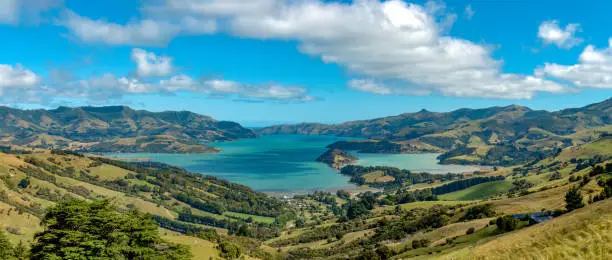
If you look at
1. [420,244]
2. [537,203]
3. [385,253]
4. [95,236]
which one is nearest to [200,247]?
[95,236]

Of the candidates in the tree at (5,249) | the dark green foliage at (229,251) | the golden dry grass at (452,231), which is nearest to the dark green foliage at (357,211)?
the dark green foliage at (229,251)

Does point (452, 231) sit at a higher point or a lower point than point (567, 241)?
lower

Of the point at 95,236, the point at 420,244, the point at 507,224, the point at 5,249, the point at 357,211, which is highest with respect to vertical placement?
the point at 507,224

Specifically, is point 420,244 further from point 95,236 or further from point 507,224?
point 95,236

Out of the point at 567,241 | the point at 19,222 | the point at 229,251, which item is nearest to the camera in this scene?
the point at 567,241

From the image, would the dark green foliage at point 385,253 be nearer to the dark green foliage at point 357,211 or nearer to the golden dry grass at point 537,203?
the golden dry grass at point 537,203

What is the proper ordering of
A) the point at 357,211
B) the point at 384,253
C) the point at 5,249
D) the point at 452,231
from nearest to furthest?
the point at 5,249, the point at 384,253, the point at 452,231, the point at 357,211

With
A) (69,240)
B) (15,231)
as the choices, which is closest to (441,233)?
(69,240)

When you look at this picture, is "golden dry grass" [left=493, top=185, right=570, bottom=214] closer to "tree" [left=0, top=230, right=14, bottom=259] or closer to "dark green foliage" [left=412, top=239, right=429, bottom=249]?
"dark green foliage" [left=412, top=239, right=429, bottom=249]

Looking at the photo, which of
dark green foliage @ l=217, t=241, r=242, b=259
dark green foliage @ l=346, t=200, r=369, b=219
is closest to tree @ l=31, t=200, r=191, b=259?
dark green foliage @ l=217, t=241, r=242, b=259

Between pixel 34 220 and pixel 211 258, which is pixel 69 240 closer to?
pixel 211 258
